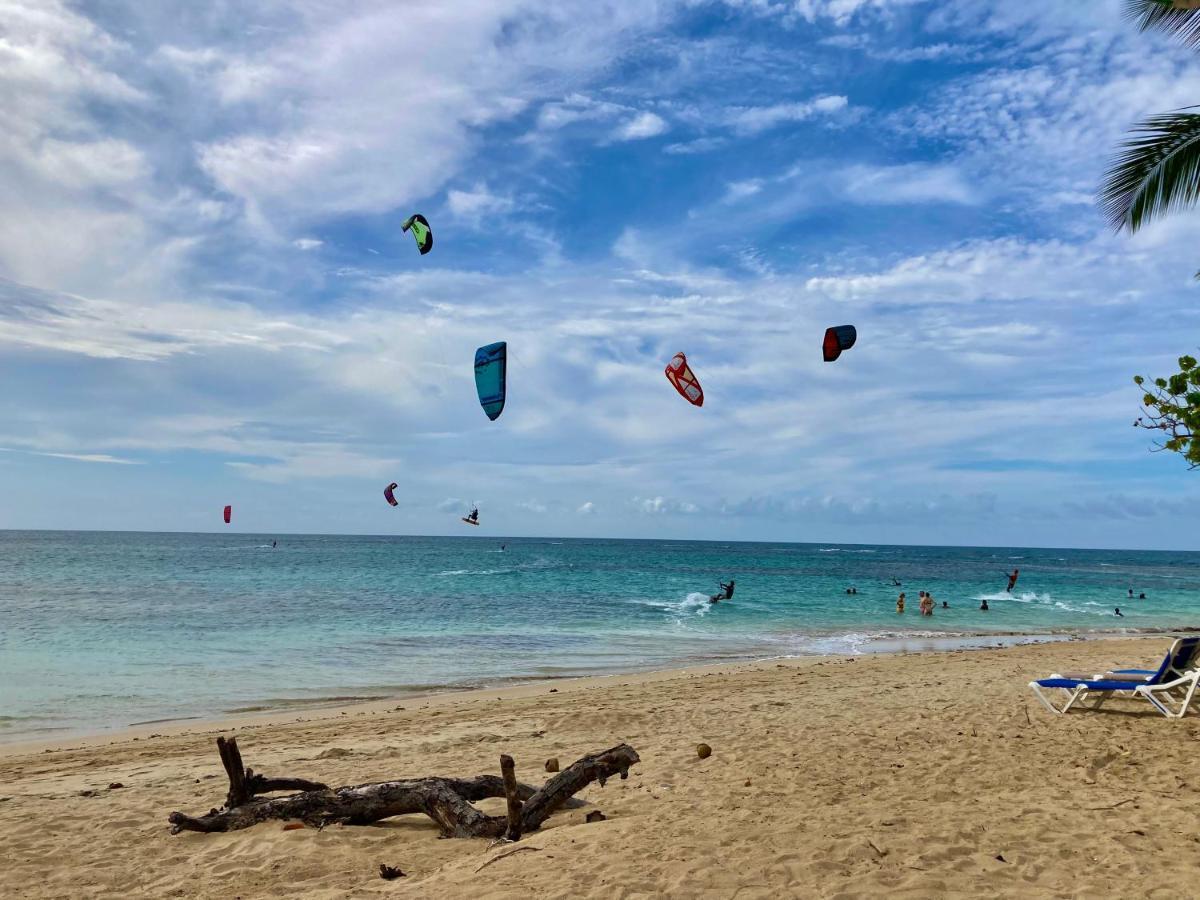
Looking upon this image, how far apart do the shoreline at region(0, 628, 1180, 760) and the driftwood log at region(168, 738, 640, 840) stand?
5034 mm

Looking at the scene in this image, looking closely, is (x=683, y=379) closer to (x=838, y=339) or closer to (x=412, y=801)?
(x=838, y=339)

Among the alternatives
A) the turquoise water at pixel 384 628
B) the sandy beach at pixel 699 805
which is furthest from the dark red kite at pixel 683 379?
the turquoise water at pixel 384 628

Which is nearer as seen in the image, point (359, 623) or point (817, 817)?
point (817, 817)

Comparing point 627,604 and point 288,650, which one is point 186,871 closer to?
point 288,650

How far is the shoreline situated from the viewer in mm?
9633

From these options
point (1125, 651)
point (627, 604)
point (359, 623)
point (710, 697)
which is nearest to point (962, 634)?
point (1125, 651)

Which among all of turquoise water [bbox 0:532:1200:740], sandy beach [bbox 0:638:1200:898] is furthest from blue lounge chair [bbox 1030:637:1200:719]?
turquoise water [bbox 0:532:1200:740]

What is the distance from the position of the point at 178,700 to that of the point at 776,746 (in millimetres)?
9451

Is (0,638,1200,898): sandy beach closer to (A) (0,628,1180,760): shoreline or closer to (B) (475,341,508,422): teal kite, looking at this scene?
(A) (0,628,1180,760): shoreline

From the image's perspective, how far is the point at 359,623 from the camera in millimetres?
21844

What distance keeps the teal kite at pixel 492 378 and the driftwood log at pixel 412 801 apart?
16.6ft

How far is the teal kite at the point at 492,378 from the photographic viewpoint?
385 inches

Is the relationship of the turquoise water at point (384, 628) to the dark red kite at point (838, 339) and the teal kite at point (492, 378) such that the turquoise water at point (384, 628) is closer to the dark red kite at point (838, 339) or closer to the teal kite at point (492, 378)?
the teal kite at point (492, 378)

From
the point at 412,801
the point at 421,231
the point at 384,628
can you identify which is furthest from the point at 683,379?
the point at 384,628
